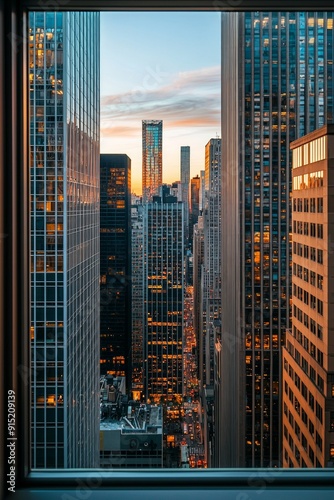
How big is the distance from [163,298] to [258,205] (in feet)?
2.46

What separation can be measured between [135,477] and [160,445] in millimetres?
600

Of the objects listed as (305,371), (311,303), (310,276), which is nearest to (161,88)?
(310,276)

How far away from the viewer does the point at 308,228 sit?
7.70 feet

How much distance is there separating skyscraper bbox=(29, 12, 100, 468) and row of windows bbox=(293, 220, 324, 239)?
1.07 m

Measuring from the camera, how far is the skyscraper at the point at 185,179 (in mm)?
2486

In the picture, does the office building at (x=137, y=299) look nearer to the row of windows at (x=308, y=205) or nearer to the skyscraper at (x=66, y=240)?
the skyscraper at (x=66, y=240)

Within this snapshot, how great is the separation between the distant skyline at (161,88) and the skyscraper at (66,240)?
129 mm

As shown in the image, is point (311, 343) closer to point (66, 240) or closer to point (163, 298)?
point (163, 298)

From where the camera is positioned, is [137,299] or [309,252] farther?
[137,299]

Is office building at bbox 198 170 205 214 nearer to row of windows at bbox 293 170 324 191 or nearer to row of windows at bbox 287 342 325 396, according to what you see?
row of windows at bbox 293 170 324 191

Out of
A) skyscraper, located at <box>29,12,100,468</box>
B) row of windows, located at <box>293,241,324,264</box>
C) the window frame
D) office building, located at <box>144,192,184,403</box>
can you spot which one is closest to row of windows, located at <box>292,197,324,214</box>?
row of windows, located at <box>293,241,324,264</box>

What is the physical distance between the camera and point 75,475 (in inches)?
63.4

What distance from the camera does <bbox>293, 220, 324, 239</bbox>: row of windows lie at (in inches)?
89.2

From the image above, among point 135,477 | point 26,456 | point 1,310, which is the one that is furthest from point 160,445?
point 1,310
